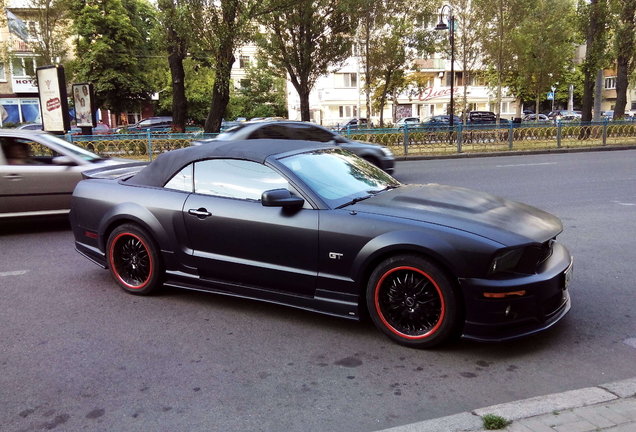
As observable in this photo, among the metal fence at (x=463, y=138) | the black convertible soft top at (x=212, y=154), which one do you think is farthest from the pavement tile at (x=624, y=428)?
the metal fence at (x=463, y=138)

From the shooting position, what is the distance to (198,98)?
4959 cm

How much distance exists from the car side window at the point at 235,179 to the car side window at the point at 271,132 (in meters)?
6.13

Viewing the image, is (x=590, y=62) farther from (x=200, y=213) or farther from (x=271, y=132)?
(x=200, y=213)

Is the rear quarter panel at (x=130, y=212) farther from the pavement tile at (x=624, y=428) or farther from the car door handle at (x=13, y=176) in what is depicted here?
the pavement tile at (x=624, y=428)

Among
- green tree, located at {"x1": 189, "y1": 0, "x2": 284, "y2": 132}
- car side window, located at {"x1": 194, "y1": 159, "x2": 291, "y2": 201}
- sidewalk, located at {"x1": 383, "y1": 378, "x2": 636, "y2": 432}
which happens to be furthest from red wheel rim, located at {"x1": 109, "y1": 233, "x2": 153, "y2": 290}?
green tree, located at {"x1": 189, "y1": 0, "x2": 284, "y2": 132}

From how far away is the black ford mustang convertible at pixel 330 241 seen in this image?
3.65 metres

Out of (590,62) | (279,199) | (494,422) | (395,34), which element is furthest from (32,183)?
(590,62)

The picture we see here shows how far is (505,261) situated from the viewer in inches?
142

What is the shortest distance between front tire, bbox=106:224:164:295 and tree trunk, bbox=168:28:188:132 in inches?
640

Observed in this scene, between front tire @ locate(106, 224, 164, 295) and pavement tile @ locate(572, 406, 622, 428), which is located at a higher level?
front tire @ locate(106, 224, 164, 295)

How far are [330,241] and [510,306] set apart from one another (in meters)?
1.35

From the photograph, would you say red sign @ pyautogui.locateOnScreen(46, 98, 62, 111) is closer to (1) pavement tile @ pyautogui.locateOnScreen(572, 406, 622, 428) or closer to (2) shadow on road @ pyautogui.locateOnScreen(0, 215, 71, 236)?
(2) shadow on road @ pyautogui.locateOnScreen(0, 215, 71, 236)

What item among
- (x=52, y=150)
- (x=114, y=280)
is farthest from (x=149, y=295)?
(x=52, y=150)

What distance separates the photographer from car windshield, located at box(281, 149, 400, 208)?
4.38m
